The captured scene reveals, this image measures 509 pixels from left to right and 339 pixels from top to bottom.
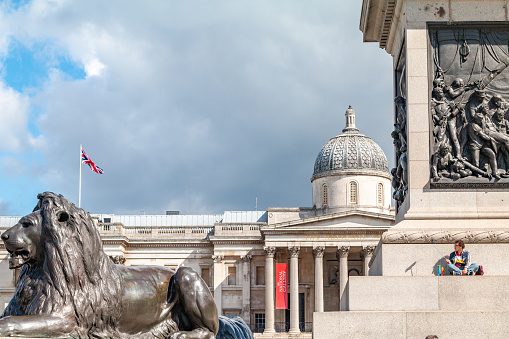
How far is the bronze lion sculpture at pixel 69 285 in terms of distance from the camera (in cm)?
601

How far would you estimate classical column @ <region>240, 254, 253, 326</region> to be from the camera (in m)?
84.6

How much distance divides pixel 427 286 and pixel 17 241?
689 cm

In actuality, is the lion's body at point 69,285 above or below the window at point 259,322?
above

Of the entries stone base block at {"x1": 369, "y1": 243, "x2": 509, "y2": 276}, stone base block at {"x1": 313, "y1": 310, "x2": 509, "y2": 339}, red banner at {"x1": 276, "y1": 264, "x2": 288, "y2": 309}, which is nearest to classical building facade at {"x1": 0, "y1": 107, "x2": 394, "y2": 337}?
red banner at {"x1": 276, "y1": 264, "x2": 288, "y2": 309}

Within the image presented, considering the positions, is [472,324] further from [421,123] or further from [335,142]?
[335,142]

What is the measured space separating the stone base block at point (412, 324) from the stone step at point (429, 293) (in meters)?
0.40

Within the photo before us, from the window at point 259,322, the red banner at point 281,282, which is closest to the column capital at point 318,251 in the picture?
the red banner at point 281,282

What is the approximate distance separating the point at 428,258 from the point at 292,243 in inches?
2787

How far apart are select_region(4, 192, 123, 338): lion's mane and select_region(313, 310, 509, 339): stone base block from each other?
5.55m

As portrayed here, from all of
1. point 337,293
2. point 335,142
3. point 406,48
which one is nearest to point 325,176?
point 335,142

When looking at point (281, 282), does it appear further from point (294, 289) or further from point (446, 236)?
point (446, 236)

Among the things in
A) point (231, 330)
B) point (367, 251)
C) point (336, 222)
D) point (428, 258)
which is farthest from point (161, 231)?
point (231, 330)

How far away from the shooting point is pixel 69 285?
6.08 m

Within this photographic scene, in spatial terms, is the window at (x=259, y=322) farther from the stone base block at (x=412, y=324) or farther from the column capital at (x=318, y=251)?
the stone base block at (x=412, y=324)
